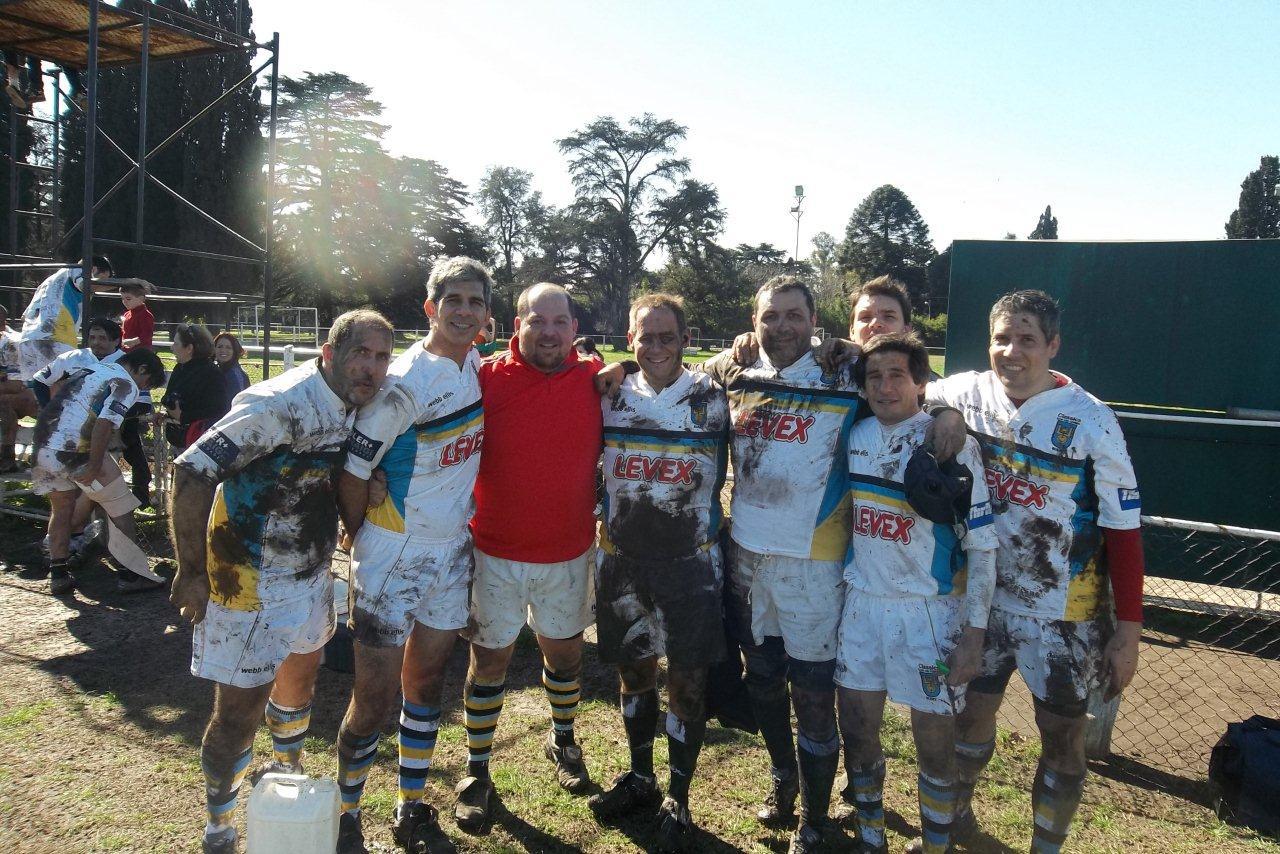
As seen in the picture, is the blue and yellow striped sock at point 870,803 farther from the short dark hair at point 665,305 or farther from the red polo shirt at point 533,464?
the short dark hair at point 665,305

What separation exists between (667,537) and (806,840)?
1.35 meters

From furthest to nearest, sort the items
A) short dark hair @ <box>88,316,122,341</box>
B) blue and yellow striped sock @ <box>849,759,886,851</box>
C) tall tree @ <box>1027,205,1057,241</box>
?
tall tree @ <box>1027,205,1057,241</box> → short dark hair @ <box>88,316,122,341</box> → blue and yellow striped sock @ <box>849,759,886,851</box>

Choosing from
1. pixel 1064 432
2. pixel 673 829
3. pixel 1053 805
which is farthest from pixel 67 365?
pixel 1053 805

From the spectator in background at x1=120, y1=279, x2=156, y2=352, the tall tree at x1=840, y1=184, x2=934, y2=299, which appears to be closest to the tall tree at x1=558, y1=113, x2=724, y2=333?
the tall tree at x1=840, y1=184, x2=934, y2=299

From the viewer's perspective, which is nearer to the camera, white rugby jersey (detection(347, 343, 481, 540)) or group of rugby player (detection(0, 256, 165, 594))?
white rugby jersey (detection(347, 343, 481, 540))

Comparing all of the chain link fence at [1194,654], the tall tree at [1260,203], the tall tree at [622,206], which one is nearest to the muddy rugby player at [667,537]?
the chain link fence at [1194,654]

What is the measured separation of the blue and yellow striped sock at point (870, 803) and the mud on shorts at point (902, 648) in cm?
35

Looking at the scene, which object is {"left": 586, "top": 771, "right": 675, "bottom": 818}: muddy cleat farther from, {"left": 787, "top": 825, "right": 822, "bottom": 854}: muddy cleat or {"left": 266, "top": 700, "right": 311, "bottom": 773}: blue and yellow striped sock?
{"left": 266, "top": 700, "right": 311, "bottom": 773}: blue and yellow striped sock

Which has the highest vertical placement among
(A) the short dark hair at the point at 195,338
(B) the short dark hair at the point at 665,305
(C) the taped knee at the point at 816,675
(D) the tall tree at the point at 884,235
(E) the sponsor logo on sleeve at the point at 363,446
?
(D) the tall tree at the point at 884,235

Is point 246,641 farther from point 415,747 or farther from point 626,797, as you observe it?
point 626,797

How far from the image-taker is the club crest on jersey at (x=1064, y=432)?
289 centimetres

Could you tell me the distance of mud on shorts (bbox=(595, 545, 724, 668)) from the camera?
10.7 feet

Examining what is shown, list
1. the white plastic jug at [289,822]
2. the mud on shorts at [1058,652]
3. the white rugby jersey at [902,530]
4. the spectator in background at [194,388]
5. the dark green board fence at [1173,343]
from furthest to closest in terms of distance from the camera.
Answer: the spectator in background at [194,388] < the dark green board fence at [1173,343] < the mud on shorts at [1058,652] < the white rugby jersey at [902,530] < the white plastic jug at [289,822]

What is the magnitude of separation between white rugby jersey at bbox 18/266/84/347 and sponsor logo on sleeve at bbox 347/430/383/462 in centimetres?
703
